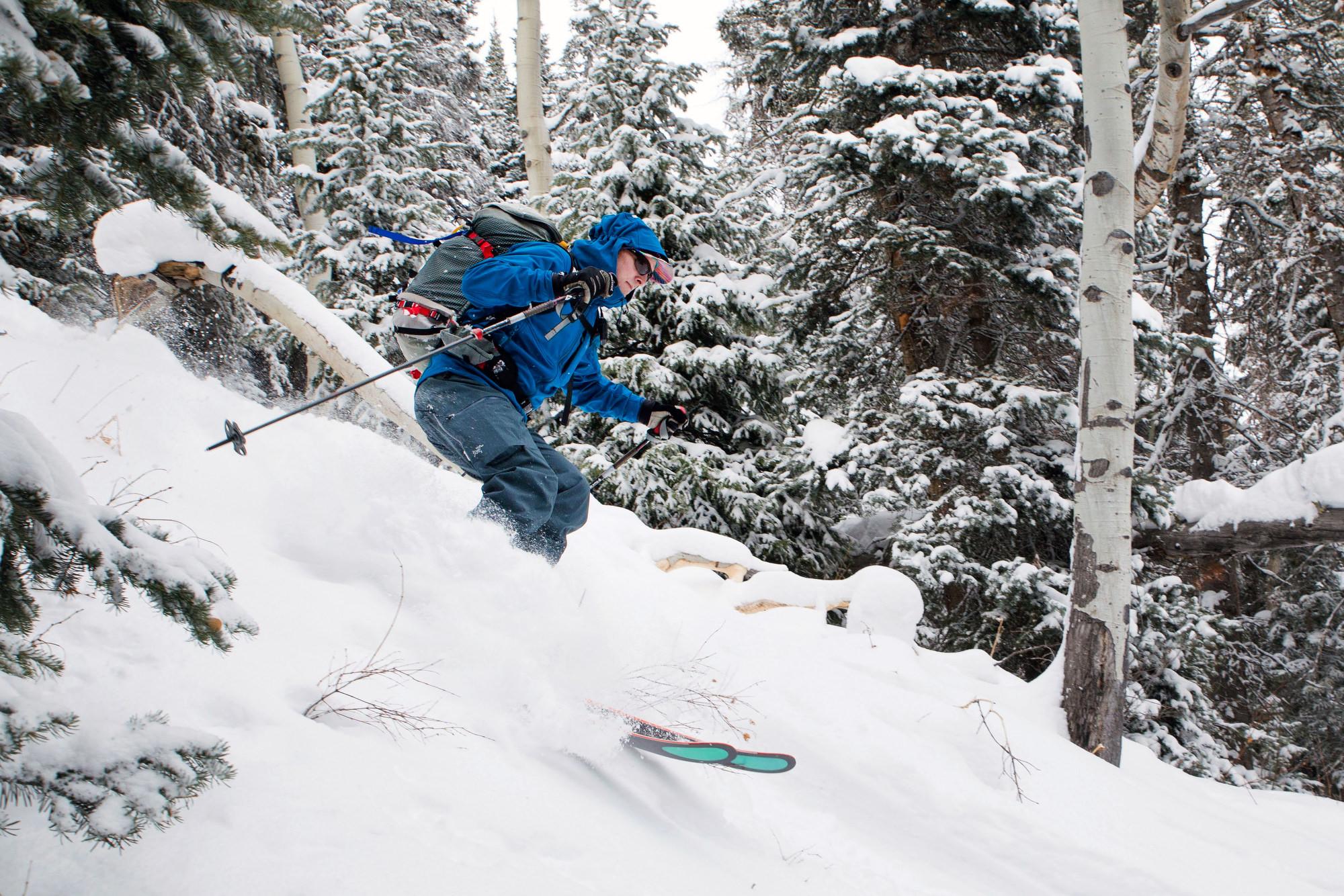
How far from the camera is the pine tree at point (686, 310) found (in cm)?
902

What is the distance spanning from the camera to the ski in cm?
307

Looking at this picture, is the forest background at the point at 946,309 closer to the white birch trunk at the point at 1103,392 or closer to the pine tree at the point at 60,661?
the white birch trunk at the point at 1103,392

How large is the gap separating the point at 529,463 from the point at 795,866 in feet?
6.82

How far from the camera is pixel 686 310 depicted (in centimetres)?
916

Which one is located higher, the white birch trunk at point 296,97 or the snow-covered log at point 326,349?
the white birch trunk at point 296,97

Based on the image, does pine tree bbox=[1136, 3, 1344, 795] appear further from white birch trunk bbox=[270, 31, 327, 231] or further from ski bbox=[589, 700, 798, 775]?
white birch trunk bbox=[270, 31, 327, 231]

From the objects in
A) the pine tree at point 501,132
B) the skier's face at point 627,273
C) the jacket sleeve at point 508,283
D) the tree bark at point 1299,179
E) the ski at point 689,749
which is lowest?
the ski at point 689,749

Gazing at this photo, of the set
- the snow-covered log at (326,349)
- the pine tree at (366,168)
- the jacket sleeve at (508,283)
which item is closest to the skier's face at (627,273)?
the jacket sleeve at (508,283)

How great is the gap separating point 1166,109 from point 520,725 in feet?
20.6

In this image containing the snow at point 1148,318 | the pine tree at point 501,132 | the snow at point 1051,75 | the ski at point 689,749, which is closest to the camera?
the ski at point 689,749

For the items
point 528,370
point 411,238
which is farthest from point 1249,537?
point 411,238

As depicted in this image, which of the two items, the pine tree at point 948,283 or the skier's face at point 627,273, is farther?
the pine tree at point 948,283

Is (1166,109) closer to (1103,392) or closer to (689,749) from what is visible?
(1103,392)

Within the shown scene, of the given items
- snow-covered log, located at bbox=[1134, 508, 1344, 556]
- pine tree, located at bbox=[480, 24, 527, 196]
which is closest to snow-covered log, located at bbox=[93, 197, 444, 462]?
snow-covered log, located at bbox=[1134, 508, 1344, 556]
